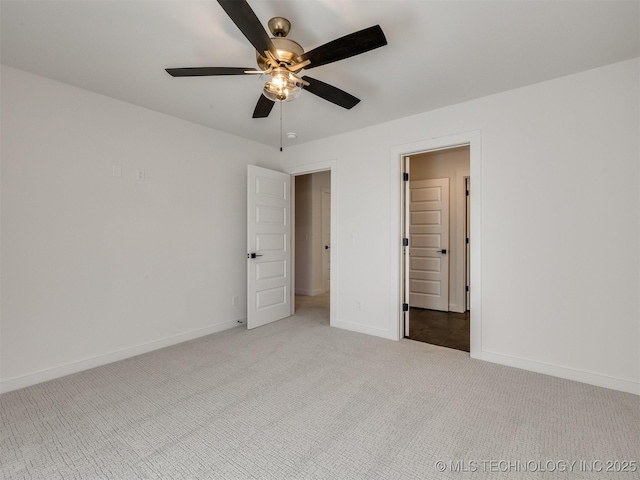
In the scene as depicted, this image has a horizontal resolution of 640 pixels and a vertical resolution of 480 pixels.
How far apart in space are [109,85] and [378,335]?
143 inches

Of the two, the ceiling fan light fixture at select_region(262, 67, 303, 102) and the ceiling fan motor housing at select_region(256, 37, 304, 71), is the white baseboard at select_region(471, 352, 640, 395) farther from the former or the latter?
the ceiling fan motor housing at select_region(256, 37, 304, 71)

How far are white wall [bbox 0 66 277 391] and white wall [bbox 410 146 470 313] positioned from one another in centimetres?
316

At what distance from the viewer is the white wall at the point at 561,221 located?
2.37m

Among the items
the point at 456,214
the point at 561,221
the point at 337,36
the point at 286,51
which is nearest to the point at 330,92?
the point at 337,36

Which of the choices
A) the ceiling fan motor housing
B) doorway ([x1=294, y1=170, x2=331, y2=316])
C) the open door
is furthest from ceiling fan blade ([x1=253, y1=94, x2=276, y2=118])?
doorway ([x1=294, y1=170, x2=331, y2=316])

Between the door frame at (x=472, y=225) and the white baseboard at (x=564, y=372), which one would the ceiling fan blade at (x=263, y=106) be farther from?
the white baseboard at (x=564, y=372)

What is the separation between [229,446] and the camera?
1.77m

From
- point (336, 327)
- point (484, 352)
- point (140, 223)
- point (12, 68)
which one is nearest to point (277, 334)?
point (336, 327)

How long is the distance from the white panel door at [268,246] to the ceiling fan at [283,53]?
205 centimetres

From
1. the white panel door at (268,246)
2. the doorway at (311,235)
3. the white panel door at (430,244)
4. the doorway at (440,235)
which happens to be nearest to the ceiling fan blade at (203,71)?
the white panel door at (268,246)

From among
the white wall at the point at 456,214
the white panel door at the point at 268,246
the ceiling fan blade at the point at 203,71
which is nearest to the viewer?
the ceiling fan blade at the point at 203,71

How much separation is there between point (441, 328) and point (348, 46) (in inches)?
136

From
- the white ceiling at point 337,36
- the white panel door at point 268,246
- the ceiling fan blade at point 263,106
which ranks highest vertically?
the white ceiling at point 337,36

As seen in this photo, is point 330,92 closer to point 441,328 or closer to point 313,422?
point 313,422
